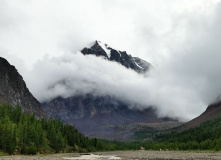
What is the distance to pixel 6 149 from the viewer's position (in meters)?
120

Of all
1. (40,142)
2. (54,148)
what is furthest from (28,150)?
(54,148)

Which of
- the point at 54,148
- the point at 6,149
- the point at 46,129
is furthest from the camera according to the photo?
the point at 46,129

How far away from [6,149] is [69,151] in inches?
3079

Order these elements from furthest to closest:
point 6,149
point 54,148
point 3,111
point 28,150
Answer: point 3,111, point 54,148, point 28,150, point 6,149

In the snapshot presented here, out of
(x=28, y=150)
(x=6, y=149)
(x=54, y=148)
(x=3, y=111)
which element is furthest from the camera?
(x=3, y=111)

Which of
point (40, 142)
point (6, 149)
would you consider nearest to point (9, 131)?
point (6, 149)

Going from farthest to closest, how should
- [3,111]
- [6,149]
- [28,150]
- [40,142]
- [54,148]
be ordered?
[3,111] < [54,148] < [40,142] < [28,150] < [6,149]

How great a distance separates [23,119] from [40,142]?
35.2 metres

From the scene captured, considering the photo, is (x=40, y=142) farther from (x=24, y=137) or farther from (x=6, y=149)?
(x=6, y=149)

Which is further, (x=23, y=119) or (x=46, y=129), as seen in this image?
(x=46, y=129)

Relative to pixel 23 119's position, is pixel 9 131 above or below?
below

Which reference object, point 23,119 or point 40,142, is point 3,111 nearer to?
point 23,119

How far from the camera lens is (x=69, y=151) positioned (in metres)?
194

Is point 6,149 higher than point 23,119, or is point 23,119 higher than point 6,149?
point 23,119
